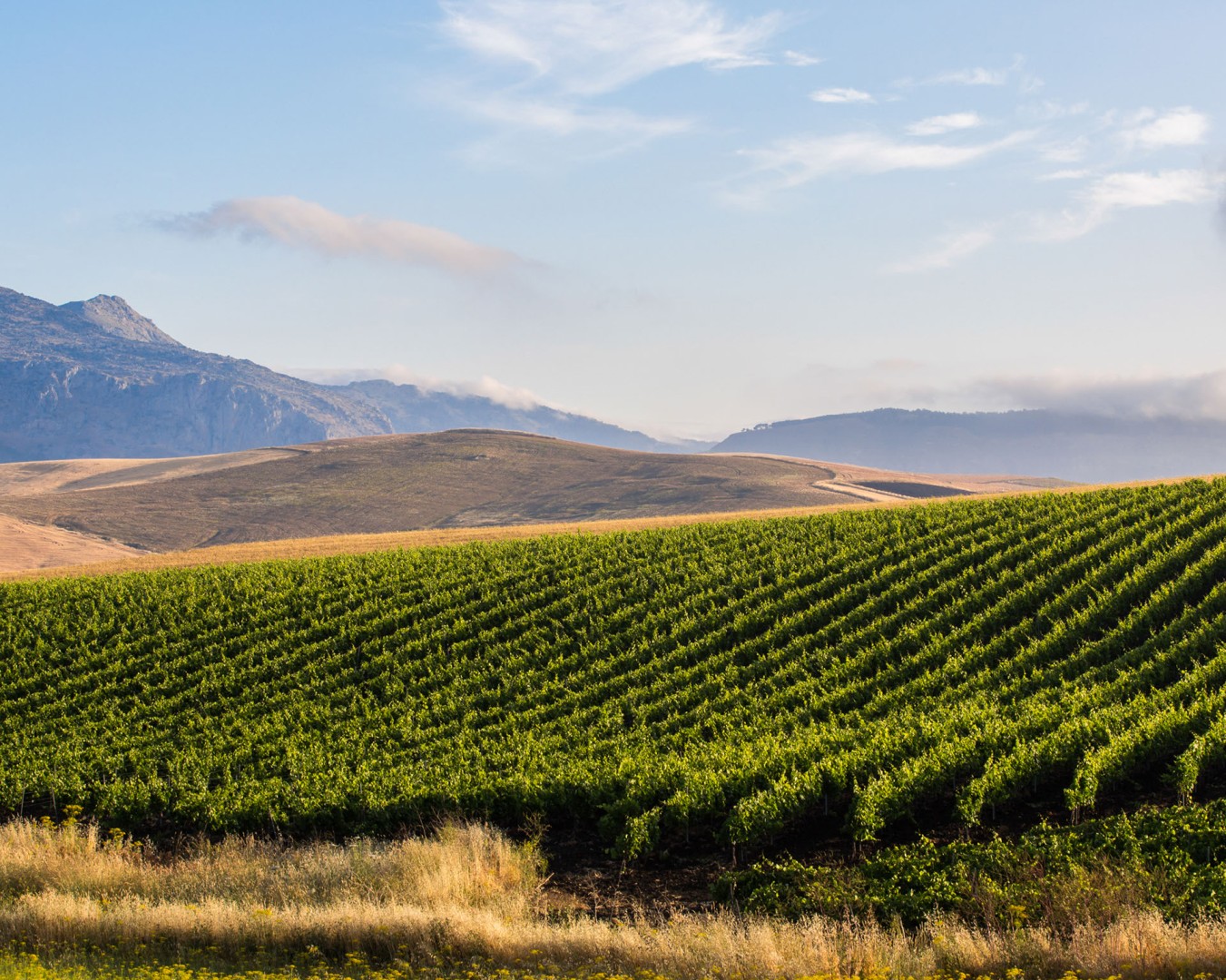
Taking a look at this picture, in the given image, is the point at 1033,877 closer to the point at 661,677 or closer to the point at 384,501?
the point at 661,677

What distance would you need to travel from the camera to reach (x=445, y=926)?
12078 mm

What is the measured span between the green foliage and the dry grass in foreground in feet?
1.66

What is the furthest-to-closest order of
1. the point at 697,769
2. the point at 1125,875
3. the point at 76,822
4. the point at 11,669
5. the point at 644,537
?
the point at 644,537 < the point at 11,669 < the point at 76,822 < the point at 697,769 < the point at 1125,875

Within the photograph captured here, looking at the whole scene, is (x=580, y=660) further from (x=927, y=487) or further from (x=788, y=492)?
(x=927, y=487)

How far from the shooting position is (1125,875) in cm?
1182

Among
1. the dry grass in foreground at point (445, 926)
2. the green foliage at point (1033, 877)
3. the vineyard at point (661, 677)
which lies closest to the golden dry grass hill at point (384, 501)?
the vineyard at point (661, 677)

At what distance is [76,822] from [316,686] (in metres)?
8.00

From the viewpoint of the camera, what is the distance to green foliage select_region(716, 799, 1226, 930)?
1138cm

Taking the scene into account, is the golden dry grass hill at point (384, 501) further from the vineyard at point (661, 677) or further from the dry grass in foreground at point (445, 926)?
the dry grass in foreground at point (445, 926)

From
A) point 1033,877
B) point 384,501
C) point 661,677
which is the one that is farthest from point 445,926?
point 384,501

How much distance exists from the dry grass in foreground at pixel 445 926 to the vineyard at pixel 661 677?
7.89ft

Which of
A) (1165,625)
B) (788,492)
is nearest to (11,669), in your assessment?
(1165,625)

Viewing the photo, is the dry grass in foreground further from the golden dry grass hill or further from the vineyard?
the golden dry grass hill

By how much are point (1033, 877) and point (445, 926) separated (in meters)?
7.46
